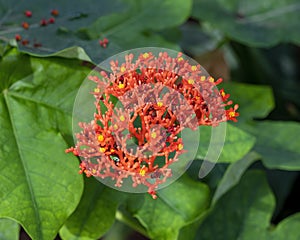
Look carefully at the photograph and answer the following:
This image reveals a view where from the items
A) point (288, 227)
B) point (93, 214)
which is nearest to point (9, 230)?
point (93, 214)

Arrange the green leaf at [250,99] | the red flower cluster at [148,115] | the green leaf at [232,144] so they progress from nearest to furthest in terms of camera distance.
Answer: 1. the red flower cluster at [148,115]
2. the green leaf at [232,144]
3. the green leaf at [250,99]

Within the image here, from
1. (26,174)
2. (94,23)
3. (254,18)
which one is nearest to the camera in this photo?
(26,174)

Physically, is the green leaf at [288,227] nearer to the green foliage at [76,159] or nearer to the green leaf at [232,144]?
the green foliage at [76,159]

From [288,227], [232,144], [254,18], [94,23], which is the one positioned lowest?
[288,227]

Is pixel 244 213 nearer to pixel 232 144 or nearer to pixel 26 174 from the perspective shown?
pixel 232 144

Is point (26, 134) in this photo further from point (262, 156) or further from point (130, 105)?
point (262, 156)

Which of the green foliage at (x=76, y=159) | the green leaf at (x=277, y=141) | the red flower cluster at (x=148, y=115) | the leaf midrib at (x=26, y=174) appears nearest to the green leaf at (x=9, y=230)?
the green foliage at (x=76, y=159)
